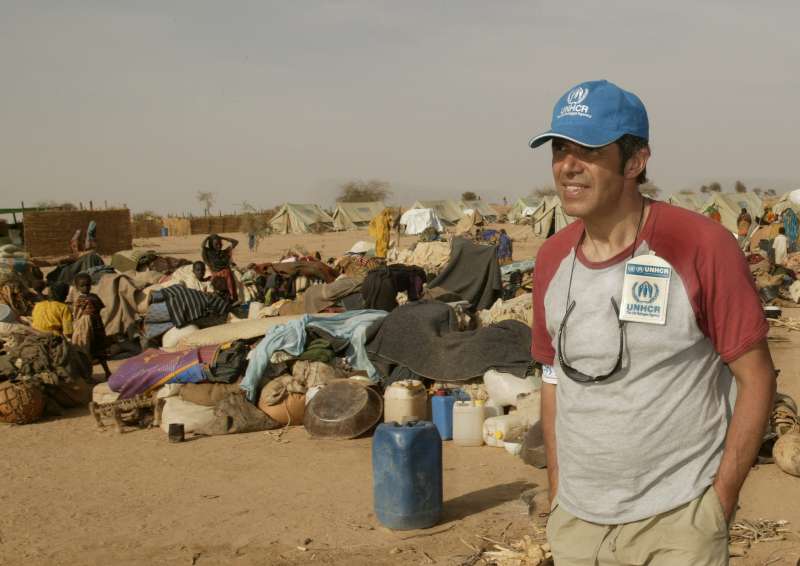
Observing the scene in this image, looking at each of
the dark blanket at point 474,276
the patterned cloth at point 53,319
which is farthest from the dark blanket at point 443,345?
the patterned cloth at point 53,319

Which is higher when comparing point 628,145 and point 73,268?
point 628,145

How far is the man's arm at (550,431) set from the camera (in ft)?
6.90

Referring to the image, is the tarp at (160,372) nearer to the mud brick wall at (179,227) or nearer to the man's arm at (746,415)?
the man's arm at (746,415)

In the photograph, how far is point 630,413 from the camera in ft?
5.99

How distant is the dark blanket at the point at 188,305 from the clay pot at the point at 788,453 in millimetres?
6041

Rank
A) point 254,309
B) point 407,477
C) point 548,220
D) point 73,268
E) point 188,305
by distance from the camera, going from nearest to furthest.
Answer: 1. point 407,477
2. point 188,305
3. point 254,309
4. point 73,268
5. point 548,220

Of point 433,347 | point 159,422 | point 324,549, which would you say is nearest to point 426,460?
point 324,549

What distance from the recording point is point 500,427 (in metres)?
6.45

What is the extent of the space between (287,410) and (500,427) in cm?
186

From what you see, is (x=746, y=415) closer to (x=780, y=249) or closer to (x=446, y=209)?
(x=780, y=249)

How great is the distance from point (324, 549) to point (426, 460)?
0.71m

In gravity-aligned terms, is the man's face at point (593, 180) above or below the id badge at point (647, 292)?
above

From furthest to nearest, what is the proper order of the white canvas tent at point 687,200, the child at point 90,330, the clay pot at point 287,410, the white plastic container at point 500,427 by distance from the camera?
1. the white canvas tent at point 687,200
2. the child at point 90,330
3. the clay pot at point 287,410
4. the white plastic container at point 500,427

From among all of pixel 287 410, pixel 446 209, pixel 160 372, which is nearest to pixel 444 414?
pixel 287 410
